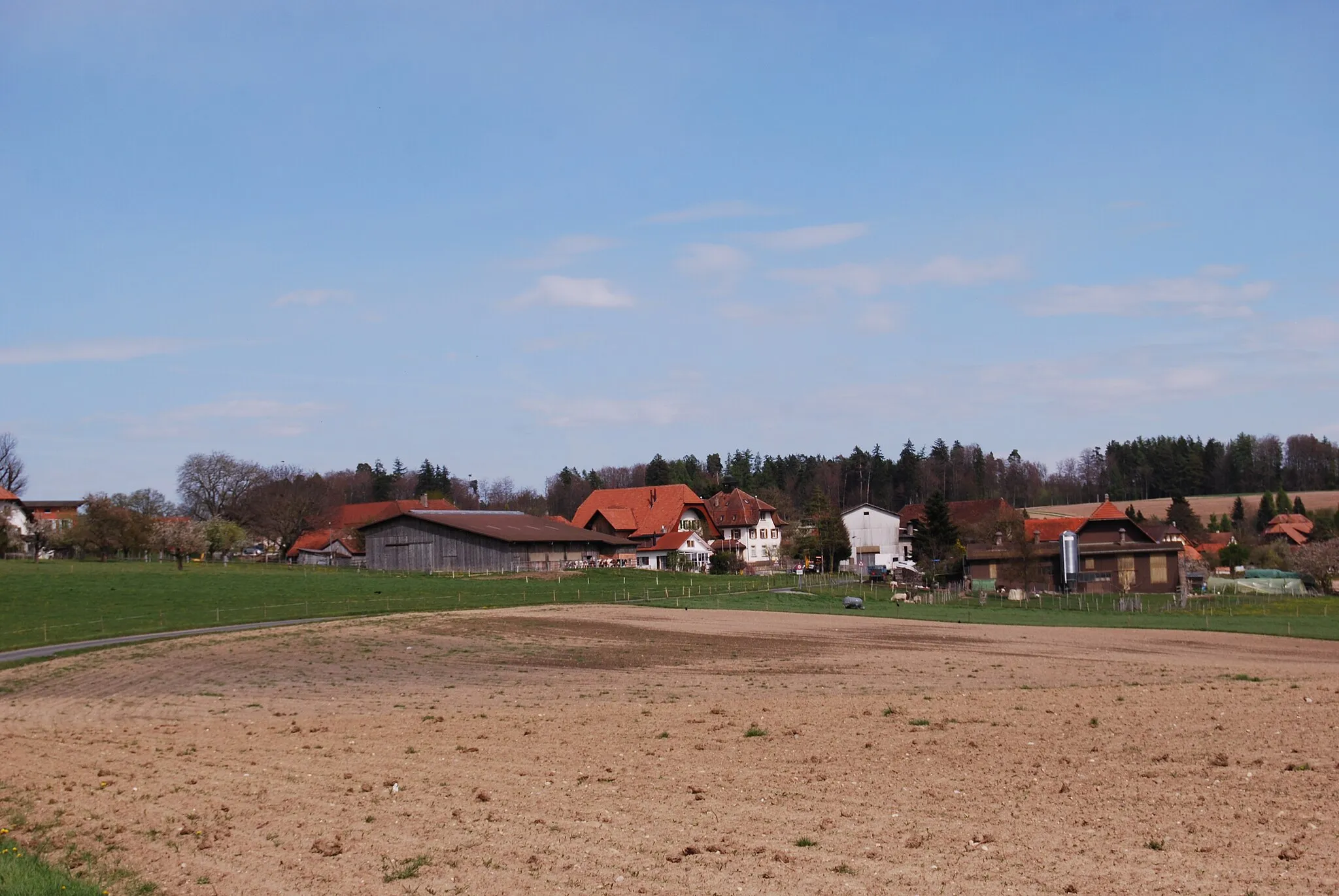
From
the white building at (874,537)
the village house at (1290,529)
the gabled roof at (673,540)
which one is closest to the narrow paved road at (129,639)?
the gabled roof at (673,540)

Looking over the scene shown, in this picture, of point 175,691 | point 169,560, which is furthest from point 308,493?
point 175,691

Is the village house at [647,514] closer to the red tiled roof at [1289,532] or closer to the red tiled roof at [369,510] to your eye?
the red tiled roof at [369,510]

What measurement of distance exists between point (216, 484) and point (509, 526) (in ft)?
171

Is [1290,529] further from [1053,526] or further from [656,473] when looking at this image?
[656,473]

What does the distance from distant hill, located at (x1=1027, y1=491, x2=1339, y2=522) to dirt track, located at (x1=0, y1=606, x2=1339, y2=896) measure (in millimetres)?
140306

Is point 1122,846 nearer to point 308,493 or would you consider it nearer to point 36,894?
point 36,894

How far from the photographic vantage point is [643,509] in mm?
129375

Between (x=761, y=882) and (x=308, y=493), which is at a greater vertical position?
(x=308, y=493)

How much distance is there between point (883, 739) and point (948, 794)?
4564 millimetres

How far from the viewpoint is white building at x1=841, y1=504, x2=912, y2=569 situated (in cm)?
13225

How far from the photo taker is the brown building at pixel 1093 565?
3351 inches

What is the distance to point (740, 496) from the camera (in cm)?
13912

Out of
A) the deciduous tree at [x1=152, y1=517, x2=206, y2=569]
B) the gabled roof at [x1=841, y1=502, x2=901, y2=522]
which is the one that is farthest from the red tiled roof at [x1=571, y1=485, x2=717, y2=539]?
the deciduous tree at [x1=152, y1=517, x2=206, y2=569]

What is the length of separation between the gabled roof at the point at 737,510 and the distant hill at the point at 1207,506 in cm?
4522
